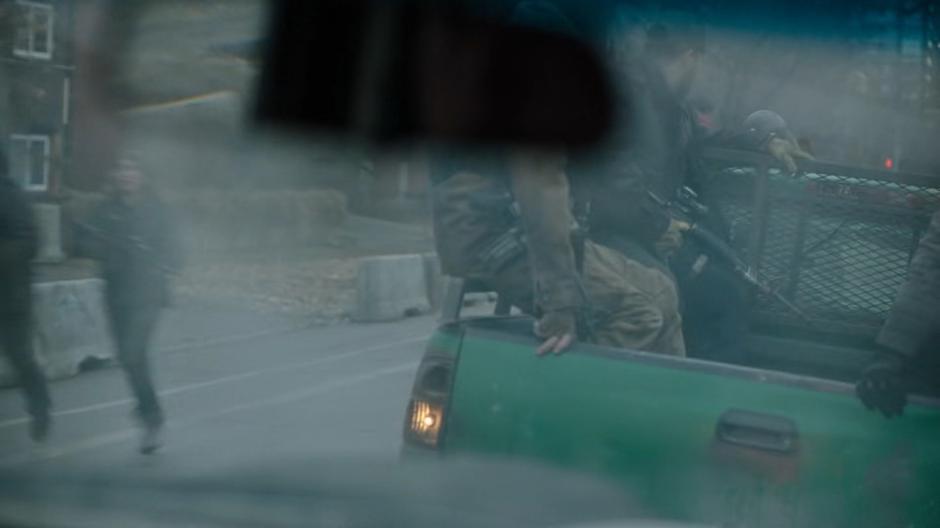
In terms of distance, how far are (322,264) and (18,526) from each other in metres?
17.8

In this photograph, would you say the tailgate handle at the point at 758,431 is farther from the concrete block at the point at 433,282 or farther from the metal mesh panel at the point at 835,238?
the concrete block at the point at 433,282

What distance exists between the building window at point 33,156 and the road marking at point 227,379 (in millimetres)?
2195

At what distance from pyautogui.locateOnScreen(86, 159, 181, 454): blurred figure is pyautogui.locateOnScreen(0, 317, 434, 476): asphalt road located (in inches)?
13.0

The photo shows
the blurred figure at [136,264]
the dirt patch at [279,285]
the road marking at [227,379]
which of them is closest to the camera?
the blurred figure at [136,264]

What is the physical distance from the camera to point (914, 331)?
132 inches

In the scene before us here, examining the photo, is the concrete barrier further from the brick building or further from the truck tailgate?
the truck tailgate

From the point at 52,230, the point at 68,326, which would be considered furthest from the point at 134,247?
the point at 52,230

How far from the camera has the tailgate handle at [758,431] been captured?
3.29 meters

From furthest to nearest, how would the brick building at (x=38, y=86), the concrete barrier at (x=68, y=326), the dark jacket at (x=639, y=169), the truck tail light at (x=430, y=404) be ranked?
the brick building at (x=38, y=86) → the concrete barrier at (x=68, y=326) → the dark jacket at (x=639, y=169) → the truck tail light at (x=430, y=404)

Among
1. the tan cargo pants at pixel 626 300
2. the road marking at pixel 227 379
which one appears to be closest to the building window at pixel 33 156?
the road marking at pixel 227 379

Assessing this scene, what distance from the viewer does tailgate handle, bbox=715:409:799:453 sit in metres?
3.29

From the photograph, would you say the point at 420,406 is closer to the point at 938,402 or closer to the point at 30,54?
the point at 938,402

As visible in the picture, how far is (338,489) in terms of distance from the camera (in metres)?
2.66

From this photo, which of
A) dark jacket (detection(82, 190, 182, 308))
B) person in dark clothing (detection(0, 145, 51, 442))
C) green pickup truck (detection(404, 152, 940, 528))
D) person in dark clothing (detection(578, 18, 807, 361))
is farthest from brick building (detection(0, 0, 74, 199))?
green pickup truck (detection(404, 152, 940, 528))
